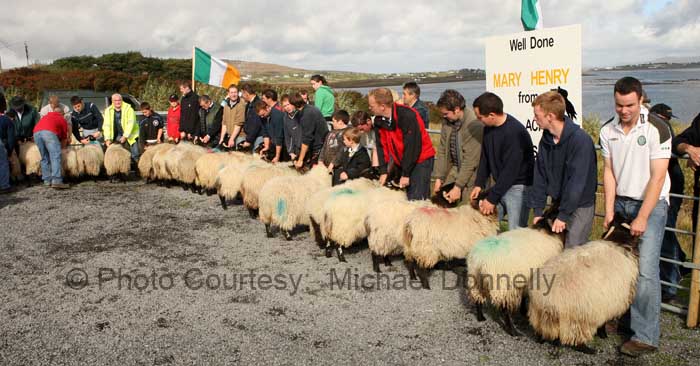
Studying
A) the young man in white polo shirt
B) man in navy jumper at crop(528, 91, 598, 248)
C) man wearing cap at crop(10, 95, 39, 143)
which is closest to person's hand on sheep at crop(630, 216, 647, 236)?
the young man in white polo shirt

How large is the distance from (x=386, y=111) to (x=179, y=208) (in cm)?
515

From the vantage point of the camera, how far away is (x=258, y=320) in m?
4.86

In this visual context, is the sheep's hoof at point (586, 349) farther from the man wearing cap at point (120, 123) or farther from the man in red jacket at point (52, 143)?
the man wearing cap at point (120, 123)

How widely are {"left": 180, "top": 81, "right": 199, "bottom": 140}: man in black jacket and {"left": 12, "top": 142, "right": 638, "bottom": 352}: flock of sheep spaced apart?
2678 millimetres

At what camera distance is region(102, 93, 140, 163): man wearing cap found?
41.1 ft

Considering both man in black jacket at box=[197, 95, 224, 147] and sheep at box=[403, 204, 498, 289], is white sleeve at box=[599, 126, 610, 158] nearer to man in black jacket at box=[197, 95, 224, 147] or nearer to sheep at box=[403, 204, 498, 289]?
sheep at box=[403, 204, 498, 289]

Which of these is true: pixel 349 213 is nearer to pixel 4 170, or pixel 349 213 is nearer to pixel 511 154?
pixel 511 154

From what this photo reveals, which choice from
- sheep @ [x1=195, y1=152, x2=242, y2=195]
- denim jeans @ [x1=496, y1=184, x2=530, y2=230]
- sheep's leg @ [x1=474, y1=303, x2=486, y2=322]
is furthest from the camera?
sheep @ [x1=195, y1=152, x2=242, y2=195]

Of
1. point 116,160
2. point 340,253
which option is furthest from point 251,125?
Answer: point 340,253

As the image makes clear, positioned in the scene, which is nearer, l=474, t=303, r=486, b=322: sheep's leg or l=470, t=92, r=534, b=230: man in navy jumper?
l=474, t=303, r=486, b=322: sheep's leg

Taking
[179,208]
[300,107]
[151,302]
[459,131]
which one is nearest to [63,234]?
[179,208]

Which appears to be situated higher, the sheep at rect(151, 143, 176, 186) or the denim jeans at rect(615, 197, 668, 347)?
the sheep at rect(151, 143, 176, 186)

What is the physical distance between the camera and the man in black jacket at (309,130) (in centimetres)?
858

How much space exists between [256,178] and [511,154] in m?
4.47
